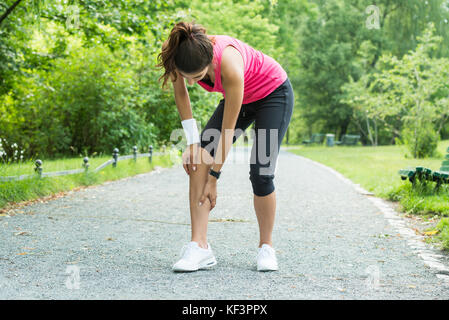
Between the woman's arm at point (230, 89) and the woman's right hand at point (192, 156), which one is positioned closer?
the woman's arm at point (230, 89)

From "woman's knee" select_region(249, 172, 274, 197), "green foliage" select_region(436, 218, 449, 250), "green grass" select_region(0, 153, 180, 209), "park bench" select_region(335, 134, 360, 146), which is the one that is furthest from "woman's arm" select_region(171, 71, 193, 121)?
"park bench" select_region(335, 134, 360, 146)

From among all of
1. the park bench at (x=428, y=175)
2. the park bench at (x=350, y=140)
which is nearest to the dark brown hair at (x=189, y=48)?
the park bench at (x=428, y=175)

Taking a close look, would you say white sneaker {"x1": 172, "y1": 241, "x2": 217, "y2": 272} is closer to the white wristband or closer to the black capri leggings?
the black capri leggings

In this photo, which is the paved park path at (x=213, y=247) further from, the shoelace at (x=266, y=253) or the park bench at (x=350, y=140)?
the park bench at (x=350, y=140)

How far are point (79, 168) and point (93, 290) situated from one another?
5.91 metres

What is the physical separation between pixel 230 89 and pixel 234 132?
16.7 inches

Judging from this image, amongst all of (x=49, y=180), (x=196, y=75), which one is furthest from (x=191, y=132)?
(x=49, y=180)

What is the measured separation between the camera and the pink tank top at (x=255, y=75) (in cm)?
314

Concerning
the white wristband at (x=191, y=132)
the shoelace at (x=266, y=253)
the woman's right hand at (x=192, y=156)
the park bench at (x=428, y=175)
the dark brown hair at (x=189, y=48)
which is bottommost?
the shoelace at (x=266, y=253)

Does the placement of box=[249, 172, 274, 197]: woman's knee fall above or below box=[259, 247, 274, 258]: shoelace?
above

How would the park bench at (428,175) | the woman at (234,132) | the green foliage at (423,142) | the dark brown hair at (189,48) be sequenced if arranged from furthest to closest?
the green foliage at (423,142) → the park bench at (428,175) → the woman at (234,132) → the dark brown hair at (189,48)

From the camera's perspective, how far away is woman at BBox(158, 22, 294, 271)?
3055 millimetres
